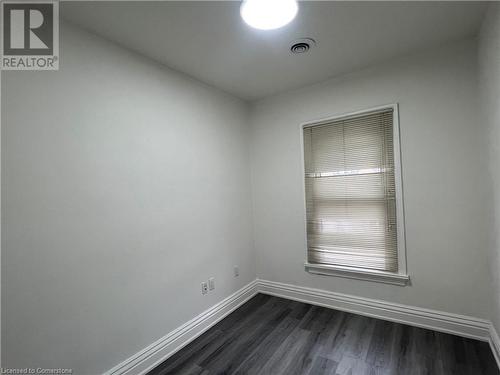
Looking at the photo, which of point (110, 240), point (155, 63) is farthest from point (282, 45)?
point (110, 240)

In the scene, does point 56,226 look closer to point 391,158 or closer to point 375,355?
point 375,355

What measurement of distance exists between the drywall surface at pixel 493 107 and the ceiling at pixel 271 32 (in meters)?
0.19

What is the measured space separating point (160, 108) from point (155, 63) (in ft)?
1.30

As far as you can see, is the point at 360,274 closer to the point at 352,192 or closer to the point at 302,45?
the point at 352,192

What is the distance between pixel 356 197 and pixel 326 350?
4.73ft

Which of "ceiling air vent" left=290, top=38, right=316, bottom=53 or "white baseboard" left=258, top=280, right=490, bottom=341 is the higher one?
"ceiling air vent" left=290, top=38, right=316, bottom=53

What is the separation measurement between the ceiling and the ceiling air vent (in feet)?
0.16

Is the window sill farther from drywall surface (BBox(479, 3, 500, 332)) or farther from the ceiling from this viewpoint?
the ceiling

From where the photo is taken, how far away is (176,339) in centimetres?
210

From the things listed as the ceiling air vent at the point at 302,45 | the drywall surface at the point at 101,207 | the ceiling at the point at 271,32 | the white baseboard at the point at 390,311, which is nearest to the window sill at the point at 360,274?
the white baseboard at the point at 390,311

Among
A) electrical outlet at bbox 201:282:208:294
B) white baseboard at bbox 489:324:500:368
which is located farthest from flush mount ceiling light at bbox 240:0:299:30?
white baseboard at bbox 489:324:500:368

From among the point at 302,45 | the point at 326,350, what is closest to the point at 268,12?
the point at 302,45

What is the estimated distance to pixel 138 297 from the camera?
188 centimetres

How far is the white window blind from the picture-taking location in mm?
2381
